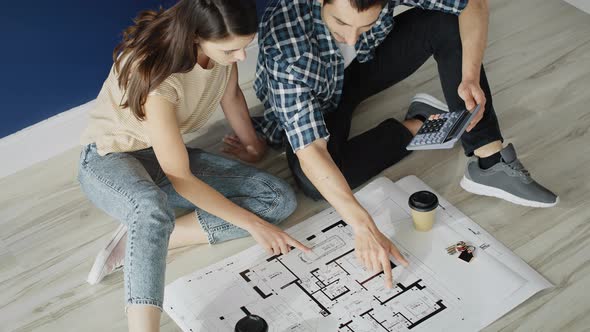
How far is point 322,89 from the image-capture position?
1965 millimetres

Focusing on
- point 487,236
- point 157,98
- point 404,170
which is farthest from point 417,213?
point 157,98

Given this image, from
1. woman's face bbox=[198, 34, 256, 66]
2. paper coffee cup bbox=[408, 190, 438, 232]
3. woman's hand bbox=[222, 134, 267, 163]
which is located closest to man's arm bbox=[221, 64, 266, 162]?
woman's hand bbox=[222, 134, 267, 163]

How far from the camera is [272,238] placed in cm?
184

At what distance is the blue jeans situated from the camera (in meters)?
1.65

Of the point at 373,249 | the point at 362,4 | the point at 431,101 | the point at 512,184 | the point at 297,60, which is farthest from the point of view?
the point at 431,101

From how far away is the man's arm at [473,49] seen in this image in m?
1.89

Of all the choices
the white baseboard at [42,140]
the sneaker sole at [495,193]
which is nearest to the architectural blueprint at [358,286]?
the sneaker sole at [495,193]

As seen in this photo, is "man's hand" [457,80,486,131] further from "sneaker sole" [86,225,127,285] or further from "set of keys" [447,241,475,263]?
"sneaker sole" [86,225,127,285]

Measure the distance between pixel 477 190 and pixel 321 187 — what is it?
0.44 metres

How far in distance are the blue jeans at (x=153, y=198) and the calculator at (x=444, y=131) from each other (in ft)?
1.10

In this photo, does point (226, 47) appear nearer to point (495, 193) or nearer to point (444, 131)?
point (444, 131)

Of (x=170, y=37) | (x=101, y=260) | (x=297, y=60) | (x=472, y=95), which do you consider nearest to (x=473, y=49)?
(x=472, y=95)

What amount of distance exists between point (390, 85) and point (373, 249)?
625mm

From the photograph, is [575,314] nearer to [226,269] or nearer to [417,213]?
[417,213]
